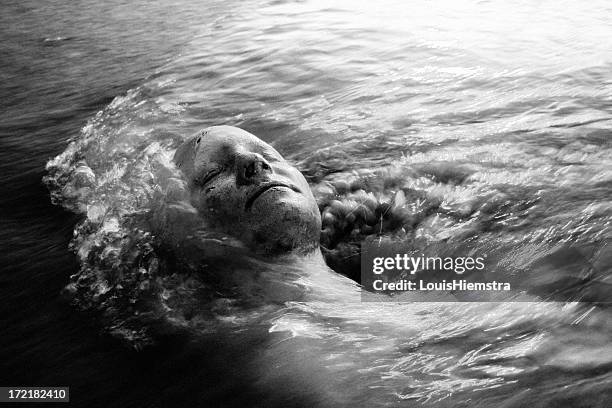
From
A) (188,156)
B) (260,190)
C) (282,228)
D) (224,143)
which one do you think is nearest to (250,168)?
(260,190)

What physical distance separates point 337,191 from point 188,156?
118 cm

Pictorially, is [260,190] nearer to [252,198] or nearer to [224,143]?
[252,198]

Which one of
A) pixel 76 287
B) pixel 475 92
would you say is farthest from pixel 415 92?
pixel 76 287

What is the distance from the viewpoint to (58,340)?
10.5ft

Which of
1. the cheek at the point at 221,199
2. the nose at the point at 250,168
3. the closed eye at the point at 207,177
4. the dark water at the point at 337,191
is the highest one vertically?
the nose at the point at 250,168

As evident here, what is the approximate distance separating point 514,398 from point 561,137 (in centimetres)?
265

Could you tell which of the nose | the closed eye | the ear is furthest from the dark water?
the nose

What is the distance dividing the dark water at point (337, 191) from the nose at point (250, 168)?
57cm

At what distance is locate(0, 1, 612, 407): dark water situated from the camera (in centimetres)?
273

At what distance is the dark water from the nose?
1.89ft

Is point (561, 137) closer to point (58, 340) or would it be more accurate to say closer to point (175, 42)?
point (58, 340)

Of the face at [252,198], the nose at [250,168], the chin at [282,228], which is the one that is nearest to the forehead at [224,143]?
the face at [252,198]

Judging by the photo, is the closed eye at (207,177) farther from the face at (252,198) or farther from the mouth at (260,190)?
the mouth at (260,190)

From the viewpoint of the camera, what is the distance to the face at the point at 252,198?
3328 millimetres
